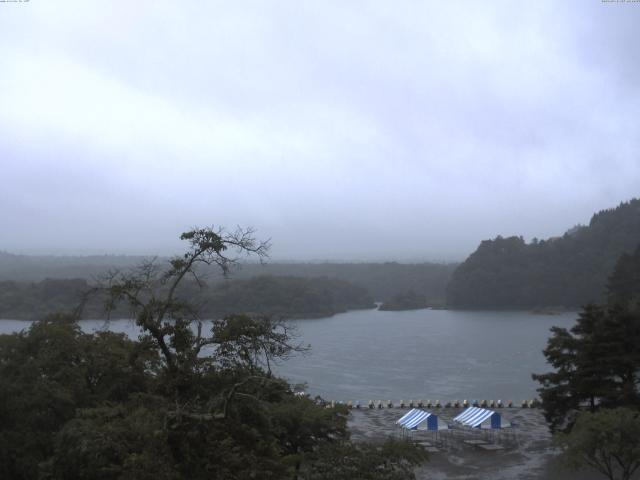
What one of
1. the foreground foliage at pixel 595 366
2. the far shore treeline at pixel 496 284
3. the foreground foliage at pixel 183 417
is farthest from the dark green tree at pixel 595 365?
the far shore treeline at pixel 496 284

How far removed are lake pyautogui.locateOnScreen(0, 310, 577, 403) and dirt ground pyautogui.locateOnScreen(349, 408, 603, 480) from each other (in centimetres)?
251

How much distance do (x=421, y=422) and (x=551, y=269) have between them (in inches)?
1487

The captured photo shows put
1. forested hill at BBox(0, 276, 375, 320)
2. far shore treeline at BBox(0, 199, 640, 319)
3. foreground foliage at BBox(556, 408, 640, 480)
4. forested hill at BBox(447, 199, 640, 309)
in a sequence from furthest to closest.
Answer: forested hill at BBox(447, 199, 640, 309), far shore treeline at BBox(0, 199, 640, 319), forested hill at BBox(0, 276, 375, 320), foreground foliage at BBox(556, 408, 640, 480)

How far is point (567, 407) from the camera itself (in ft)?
37.3

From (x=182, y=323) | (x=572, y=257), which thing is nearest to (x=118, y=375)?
(x=182, y=323)

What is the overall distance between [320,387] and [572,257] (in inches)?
1261

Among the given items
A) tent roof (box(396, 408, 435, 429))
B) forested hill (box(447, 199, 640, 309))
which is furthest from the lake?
forested hill (box(447, 199, 640, 309))

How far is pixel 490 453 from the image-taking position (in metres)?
11.6

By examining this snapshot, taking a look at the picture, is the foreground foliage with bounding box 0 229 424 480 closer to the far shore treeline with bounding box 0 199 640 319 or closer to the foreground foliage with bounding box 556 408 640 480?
the foreground foliage with bounding box 556 408 640 480

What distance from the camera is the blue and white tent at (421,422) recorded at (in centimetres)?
1207

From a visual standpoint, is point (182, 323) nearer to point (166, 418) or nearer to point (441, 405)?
point (166, 418)

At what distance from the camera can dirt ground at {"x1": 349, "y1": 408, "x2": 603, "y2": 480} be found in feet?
33.8

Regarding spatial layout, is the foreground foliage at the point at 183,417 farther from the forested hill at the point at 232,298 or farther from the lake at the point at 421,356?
the forested hill at the point at 232,298

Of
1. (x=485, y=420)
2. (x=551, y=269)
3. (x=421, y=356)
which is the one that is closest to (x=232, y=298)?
(x=421, y=356)
